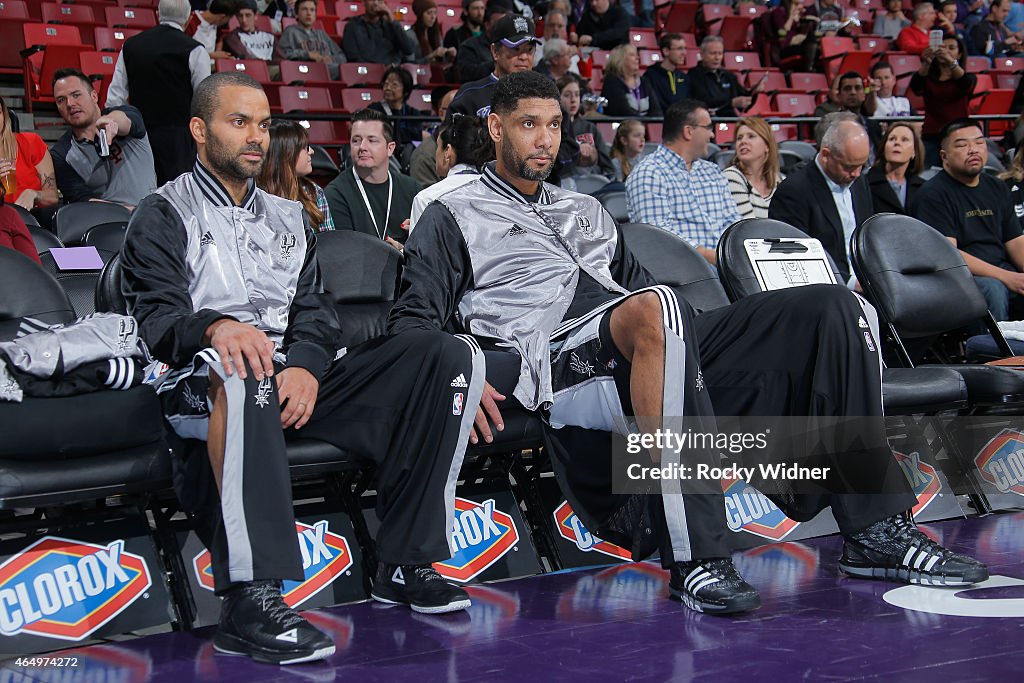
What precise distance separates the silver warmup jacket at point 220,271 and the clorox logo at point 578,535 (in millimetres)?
860

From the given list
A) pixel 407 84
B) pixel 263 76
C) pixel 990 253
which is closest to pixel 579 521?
pixel 990 253

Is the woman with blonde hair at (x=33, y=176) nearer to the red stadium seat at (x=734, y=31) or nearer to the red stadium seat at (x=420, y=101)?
the red stadium seat at (x=420, y=101)

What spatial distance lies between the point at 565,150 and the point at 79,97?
2.59 metres

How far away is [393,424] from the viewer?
9.41 feet

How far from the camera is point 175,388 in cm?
279

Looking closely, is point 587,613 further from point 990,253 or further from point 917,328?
point 990,253

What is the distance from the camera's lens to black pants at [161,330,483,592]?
258 cm

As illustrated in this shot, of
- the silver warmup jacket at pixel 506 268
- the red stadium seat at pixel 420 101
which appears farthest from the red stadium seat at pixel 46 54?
the silver warmup jacket at pixel 506 268

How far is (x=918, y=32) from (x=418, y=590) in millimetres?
12526

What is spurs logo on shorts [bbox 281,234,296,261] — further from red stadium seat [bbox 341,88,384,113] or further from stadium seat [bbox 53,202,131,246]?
red stadium seat [bbox 341,88,384,113]

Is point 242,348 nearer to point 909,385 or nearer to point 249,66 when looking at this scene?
point 909,385

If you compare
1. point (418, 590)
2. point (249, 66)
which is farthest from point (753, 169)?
point (249, 66)

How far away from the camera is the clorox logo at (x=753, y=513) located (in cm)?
355

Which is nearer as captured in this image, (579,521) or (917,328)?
(579,521)
